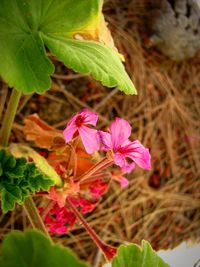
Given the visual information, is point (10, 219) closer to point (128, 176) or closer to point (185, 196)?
point (128, 176)

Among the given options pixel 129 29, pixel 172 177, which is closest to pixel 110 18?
pixel 129 29

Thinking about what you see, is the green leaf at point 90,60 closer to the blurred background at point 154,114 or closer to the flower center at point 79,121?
the flower center at point 79,121

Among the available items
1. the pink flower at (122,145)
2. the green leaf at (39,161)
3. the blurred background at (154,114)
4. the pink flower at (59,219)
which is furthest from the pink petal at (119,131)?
the blurred background at (154,114)

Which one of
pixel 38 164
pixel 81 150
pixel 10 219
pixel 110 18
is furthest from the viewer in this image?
pixel 110 18

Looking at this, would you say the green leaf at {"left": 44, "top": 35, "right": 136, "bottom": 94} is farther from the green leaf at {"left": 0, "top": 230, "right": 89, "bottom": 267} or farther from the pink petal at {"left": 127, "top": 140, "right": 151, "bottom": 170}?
the green leaf at {"left": 0, "top": 230, "right": 89, "bottom": 267}

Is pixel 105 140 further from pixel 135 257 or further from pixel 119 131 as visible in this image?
pixel 135 257

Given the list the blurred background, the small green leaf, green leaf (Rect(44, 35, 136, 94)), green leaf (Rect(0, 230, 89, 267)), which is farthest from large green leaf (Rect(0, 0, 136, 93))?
the blurred background

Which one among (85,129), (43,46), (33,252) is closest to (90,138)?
(85,129)
